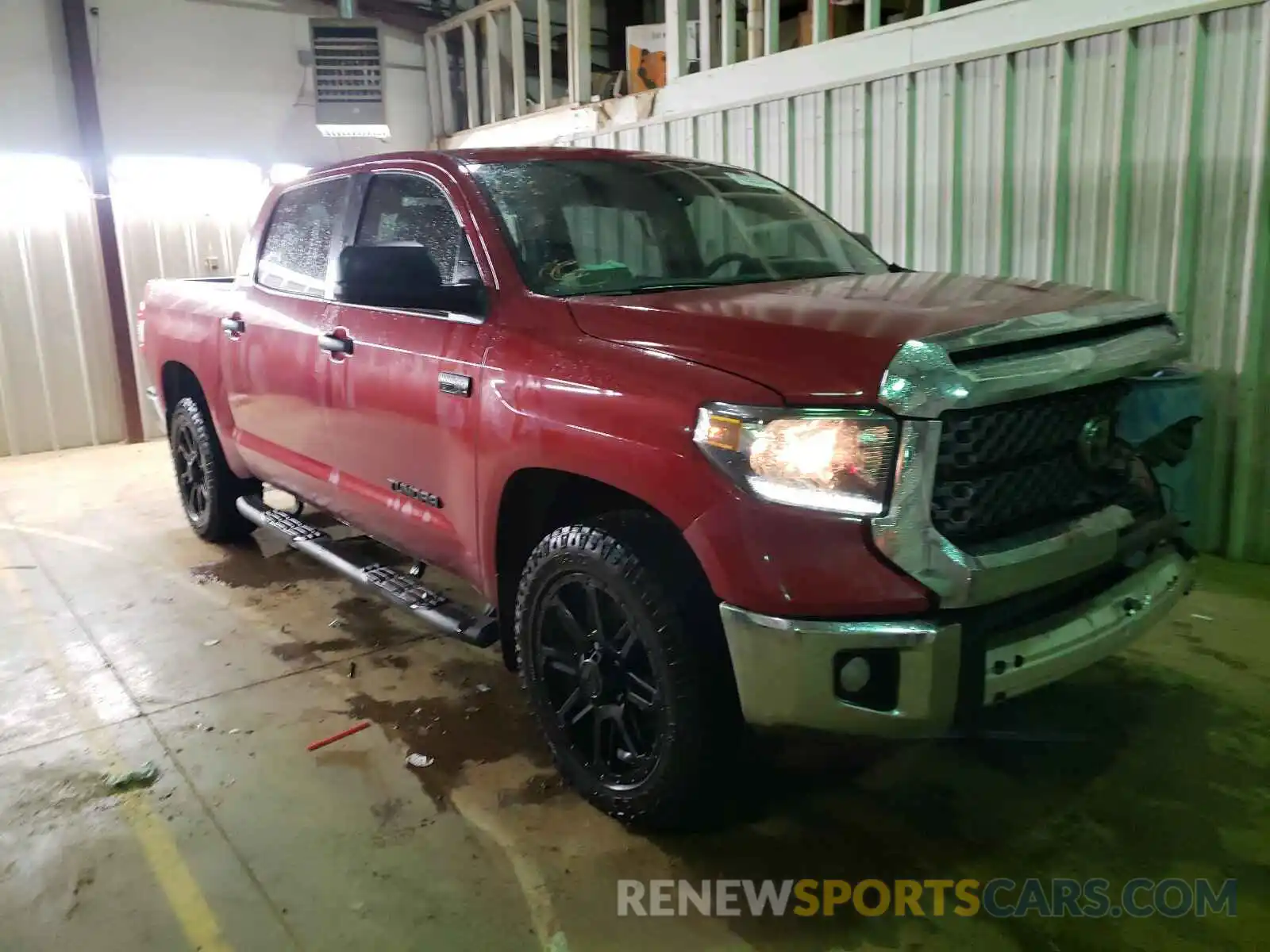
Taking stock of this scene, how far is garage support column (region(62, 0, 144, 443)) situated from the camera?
7.48 metres

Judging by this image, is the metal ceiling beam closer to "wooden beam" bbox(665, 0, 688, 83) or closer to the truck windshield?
"wooden beam" bbox(665, 0, 688, 83)

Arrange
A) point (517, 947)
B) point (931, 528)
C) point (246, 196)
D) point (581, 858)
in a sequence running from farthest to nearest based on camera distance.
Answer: point (246, 196) → point (581, 858) → point (517, 947) → point (931, 528)

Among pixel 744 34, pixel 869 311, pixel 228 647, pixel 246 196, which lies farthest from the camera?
pixel 246 196

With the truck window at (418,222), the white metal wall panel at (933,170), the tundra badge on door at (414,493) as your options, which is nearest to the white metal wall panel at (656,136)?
the white metal wall panel at (933,170)

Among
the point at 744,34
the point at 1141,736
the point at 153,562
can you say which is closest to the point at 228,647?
the point at 153,562

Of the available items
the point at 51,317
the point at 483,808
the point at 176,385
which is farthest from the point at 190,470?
the point at 51,317

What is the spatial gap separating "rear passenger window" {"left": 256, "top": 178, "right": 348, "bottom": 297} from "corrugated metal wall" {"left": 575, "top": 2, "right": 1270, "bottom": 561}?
312cm

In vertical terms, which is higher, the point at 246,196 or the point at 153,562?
the point at 246,196

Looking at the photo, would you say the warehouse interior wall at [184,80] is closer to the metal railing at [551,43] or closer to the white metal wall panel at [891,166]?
the metal railing at [551,43]

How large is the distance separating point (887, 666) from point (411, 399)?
5.60 feet

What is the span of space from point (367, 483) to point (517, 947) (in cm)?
177

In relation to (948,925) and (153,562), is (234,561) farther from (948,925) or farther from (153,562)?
(948,925)

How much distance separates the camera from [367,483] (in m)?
3.36

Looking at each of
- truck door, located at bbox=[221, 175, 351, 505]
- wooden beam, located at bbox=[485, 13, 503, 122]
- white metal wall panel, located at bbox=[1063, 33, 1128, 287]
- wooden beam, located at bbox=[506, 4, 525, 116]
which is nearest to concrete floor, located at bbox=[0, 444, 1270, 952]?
truck door, located at bbox=[221, 175, 351, 505]
